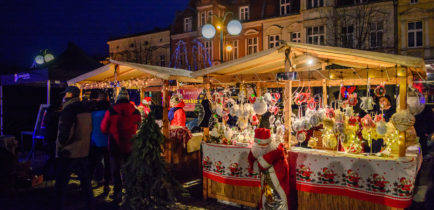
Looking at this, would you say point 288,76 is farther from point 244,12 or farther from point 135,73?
point 244,12

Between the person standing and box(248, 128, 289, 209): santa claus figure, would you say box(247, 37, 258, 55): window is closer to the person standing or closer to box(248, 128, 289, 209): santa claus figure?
the person standing

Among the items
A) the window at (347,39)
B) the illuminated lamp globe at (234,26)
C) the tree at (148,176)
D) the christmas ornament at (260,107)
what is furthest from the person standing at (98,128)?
the window at (347,39)

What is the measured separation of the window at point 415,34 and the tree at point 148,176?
54.5ft

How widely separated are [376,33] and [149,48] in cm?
1679

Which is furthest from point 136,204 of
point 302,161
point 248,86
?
point 248,86

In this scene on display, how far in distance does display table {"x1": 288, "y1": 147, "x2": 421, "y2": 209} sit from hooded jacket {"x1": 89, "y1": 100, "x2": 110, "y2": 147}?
3.05m

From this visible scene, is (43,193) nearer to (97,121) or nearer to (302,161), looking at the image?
(97,121)

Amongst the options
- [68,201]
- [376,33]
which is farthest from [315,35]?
[68,201]

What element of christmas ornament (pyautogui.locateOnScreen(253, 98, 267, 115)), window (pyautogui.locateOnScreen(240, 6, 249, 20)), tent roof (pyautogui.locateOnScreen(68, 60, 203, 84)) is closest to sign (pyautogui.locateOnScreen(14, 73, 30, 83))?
tent roof (pyautogui.locateOnScreen(68, 60, 203, 84))

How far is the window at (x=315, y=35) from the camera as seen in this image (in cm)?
1691

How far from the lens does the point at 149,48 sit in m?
23.9

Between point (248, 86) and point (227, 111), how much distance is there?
A: 1.37 m

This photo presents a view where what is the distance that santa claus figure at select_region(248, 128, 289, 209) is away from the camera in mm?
3717

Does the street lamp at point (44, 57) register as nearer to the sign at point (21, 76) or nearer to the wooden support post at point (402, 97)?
the sign at point (21, 76)
